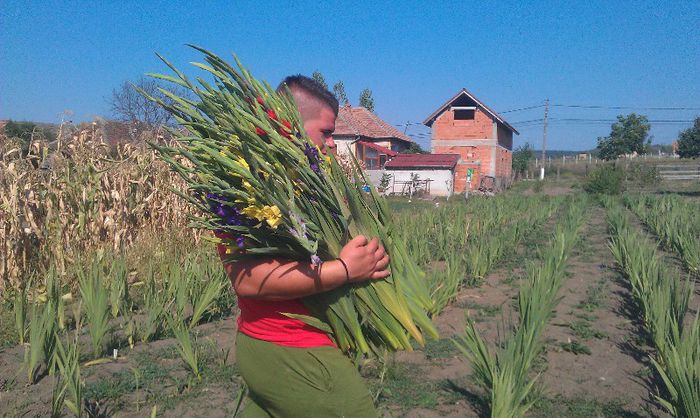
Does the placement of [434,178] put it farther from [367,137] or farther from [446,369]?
[446,369]

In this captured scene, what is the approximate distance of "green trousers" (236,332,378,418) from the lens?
163 centimetres

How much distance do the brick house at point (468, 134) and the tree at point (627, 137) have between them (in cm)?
2702

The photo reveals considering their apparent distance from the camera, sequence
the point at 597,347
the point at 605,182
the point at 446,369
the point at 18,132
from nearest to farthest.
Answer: the point at 446,369 → the point at 597,347 → the point at 18,132 → the point at 605,182

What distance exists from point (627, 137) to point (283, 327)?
60840 mm

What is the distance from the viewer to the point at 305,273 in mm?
1524

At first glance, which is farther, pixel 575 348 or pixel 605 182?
pixel 605 182

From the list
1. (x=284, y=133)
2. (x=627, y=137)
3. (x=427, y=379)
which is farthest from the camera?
(x=627, y=137)

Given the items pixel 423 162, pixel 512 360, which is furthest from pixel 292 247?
pixel 423 162

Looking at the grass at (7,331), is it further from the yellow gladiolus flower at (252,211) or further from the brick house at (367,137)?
the brick house at (367,137)

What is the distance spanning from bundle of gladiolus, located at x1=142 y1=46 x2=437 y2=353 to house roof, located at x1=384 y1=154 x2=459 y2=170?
26444 millimetres

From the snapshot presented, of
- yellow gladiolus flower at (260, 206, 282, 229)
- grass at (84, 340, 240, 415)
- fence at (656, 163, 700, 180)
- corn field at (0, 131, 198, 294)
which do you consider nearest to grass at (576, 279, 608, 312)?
grass at (84, 340, 240, 415)

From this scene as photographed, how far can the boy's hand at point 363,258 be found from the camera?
1.56m

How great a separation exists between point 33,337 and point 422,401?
2.30 m

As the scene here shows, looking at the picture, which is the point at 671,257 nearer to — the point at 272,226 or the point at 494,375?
the point at 494,375
